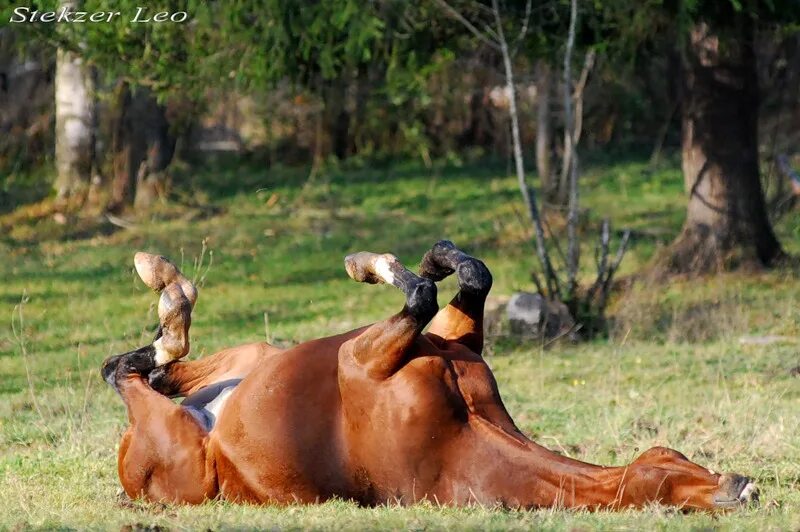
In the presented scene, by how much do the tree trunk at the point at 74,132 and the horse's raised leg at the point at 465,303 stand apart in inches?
615

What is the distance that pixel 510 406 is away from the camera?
30.6 feet

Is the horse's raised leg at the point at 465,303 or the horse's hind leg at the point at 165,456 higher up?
the horse's raised leg at the point at 465,303

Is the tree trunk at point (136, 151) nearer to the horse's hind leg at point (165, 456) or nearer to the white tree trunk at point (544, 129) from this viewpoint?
the white tree trunk at point (544, 129)

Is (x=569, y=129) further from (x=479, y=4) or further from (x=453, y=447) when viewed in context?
(x=453, y=447)

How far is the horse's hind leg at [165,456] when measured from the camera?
5.79 meters

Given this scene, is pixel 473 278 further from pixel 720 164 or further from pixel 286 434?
pixel 720 164

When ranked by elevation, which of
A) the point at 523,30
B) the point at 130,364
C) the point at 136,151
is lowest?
the point at 130,364

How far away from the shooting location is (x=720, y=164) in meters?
15.8

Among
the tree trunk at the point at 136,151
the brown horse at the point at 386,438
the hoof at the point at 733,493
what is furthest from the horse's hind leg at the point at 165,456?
the tree trunk at the point at 136,151

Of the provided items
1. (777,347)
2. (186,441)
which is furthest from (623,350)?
(186,441)

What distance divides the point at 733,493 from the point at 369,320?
30.3 ft

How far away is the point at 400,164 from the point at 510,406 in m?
17.3

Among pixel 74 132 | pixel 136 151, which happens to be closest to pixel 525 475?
pixel 136 151

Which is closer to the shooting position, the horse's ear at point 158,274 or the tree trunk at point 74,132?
the horse's ear at point 158,274
